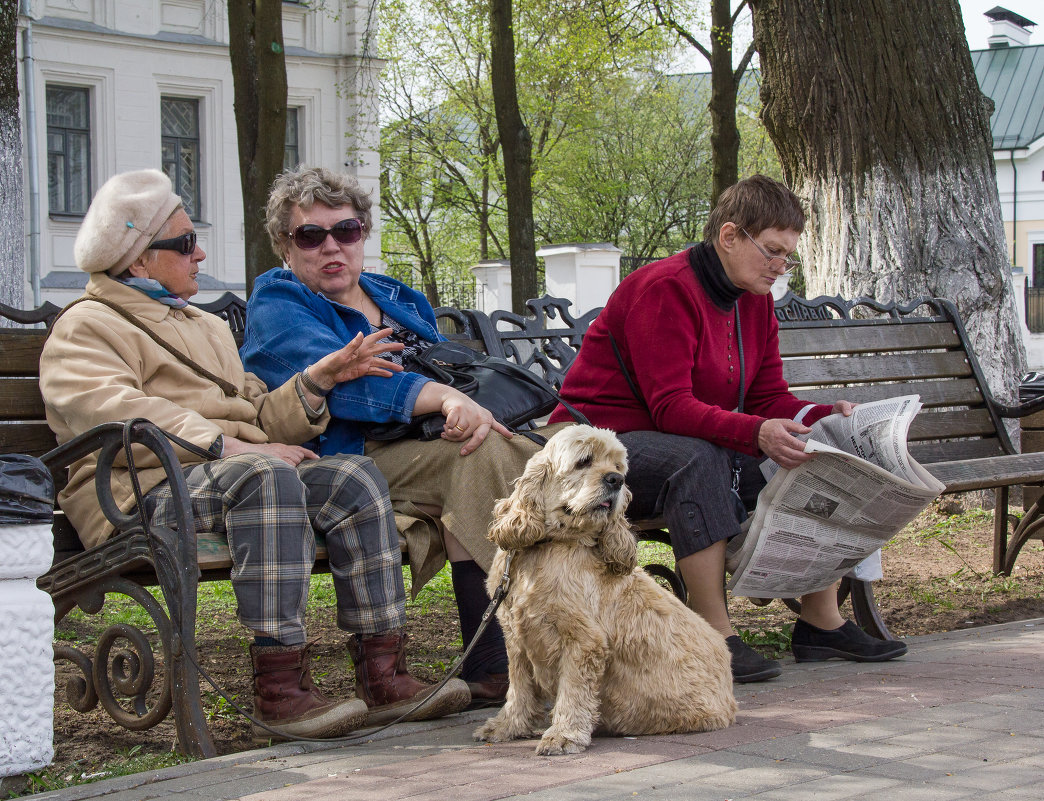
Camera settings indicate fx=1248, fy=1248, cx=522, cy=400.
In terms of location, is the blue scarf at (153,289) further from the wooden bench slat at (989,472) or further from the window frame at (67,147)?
the window frame at (67,147)

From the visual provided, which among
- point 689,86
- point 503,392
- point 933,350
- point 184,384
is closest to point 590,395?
point 503,392

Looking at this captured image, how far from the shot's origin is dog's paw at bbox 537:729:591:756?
3.19 metres

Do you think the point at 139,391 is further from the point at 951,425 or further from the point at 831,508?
the point at 951,425

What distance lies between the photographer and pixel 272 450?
150 inches

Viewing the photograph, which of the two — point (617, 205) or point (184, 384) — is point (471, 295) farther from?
point (184, 384)

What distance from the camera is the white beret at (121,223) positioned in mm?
3828

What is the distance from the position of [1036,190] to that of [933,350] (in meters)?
42.5

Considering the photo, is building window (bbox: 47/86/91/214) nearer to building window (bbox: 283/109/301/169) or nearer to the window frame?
the window frame

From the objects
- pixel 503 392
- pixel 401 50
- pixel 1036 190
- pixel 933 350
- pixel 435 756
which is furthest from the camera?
pixel 1036 190

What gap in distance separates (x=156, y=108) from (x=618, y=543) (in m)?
22.0

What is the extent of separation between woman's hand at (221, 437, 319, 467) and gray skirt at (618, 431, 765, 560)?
103cm

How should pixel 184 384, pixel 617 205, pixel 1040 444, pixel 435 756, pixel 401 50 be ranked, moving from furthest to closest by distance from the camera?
pixel 617 205, pixel 401 50, pixel 1040 444, pixel 184 384, pixel 435 756

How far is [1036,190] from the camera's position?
45031mm

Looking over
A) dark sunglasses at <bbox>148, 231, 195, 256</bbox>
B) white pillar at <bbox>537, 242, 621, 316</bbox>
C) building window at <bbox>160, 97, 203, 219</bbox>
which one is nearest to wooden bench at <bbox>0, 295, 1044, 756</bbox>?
dark sunglasses at <bbox>148, 231, 195, 256</bbox>
